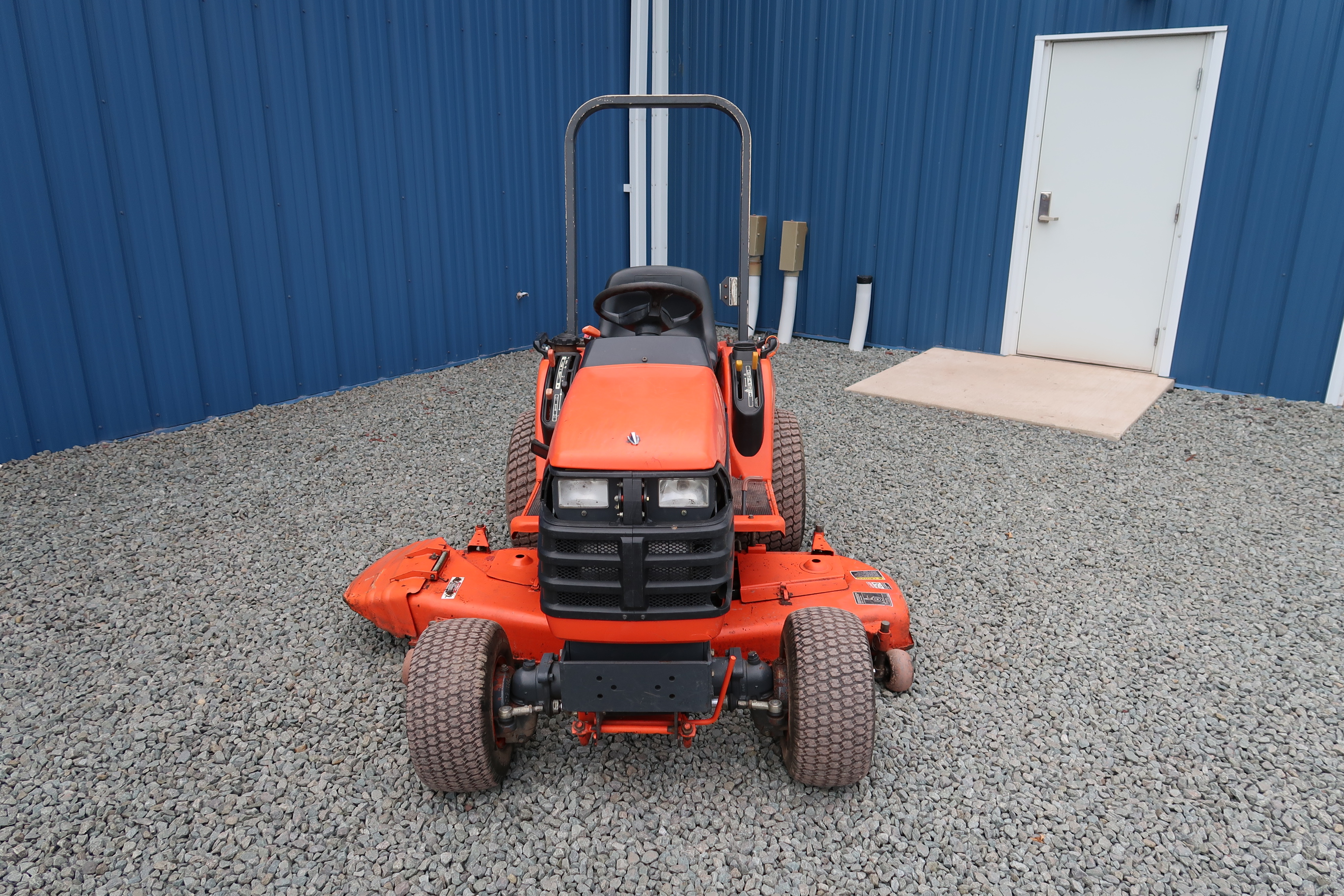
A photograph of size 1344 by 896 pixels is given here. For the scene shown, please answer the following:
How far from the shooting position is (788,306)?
8102 millimetres

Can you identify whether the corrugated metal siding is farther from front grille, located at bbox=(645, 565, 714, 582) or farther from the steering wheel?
front grille, located at bbox=(645, 565, 714, 582)

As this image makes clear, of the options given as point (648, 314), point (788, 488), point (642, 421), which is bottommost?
point (788, 488)

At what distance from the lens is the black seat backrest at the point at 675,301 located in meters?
3.31

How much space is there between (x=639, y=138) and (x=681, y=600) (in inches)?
268

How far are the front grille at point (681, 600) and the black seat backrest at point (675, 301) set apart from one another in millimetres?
1230

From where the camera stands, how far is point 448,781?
2180 mm

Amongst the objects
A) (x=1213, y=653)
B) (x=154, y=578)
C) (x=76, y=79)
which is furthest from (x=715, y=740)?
(x=76, y=79)

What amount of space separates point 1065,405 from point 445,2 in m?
5.28

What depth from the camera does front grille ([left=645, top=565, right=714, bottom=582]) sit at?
207cm

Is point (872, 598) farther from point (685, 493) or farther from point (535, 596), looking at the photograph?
point (535, 596)

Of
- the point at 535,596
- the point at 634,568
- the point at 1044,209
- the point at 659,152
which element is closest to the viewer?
the point at 634,568

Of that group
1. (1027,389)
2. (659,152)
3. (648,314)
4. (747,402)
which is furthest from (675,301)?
(659,152)

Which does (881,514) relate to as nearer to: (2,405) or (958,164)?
(958,164)

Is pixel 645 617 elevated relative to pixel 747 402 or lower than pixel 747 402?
lower
